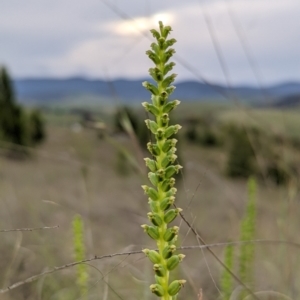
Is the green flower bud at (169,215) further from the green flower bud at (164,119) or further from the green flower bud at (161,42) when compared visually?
the green flower bud at (161,42)

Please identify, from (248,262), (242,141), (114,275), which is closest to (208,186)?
(242,141)

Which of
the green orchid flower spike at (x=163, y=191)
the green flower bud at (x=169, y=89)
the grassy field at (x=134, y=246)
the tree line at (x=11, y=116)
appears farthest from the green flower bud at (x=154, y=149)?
the tree line at (x=11, y=116)

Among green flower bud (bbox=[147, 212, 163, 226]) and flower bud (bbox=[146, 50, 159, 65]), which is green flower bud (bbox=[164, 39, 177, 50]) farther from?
green flower bud (bbox=[147, 212, 163, 226])

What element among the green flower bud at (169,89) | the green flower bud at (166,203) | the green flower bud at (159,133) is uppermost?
the green flower bud at (169,89)

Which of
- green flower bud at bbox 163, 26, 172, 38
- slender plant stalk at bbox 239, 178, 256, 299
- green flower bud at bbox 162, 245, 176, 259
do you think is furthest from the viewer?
slender plant stalk at bbox 239, 178, 256, 299

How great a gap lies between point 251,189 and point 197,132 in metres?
58.5

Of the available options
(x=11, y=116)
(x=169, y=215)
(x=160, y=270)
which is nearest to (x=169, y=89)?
(x=169, y=215)

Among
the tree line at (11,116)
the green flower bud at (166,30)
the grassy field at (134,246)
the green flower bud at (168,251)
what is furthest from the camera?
the tree line at (11,116)

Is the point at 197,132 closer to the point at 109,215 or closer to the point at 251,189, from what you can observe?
the point at 109,215

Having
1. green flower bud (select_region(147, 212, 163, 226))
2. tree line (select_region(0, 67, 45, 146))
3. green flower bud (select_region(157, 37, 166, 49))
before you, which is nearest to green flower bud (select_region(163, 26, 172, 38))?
green flower bud (select_region(157, 37, 166, 49))

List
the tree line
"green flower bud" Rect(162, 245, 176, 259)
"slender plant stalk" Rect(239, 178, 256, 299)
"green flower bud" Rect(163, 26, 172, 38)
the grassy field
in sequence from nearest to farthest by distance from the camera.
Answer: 1. "green flower bud" Rect(162, 245, 176, 259)
2. "green flower bud" Rect(163, 26, 172, 38)
3. "slender plant stalk" Rect(239, 178, 256, 299)
4. the grassy field
5. the tree line

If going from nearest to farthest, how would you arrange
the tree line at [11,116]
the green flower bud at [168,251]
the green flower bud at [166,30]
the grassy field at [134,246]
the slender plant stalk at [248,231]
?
1. the green flower bud at [168,251]
2. the green flower bud at [166,30]
3. the slender plant stalk at [248,231]
4. the grassy field at [134,246]
5. the tree line at [11,116]

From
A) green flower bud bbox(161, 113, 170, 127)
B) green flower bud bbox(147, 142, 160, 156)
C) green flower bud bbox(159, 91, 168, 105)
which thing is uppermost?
green flower bud bbox(159, 91, 168, 105)

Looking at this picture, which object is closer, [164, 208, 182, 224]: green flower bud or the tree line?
[164, 208, 182, 224]: green flower bud
